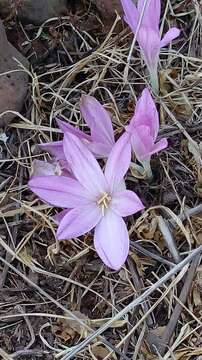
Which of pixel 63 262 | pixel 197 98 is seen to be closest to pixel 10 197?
pixel 63 262

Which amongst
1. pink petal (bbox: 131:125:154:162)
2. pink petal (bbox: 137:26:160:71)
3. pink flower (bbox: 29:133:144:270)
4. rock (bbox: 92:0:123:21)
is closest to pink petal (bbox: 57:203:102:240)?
pink flower (bbox: 29:133:144:270)

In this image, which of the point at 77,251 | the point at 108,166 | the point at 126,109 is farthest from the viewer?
the point at 126,109

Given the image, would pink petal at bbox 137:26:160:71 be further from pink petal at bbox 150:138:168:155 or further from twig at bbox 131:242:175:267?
twig at bbox 131:242:175:267

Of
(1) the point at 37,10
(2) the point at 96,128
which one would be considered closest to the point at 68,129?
(2) the point at 96,128

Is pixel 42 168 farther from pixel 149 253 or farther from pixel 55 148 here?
pixel 149 253

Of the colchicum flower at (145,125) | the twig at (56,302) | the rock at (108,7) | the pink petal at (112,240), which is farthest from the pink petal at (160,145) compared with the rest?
the rock at (108,7)

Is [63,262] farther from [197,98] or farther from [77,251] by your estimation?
[197,98]
